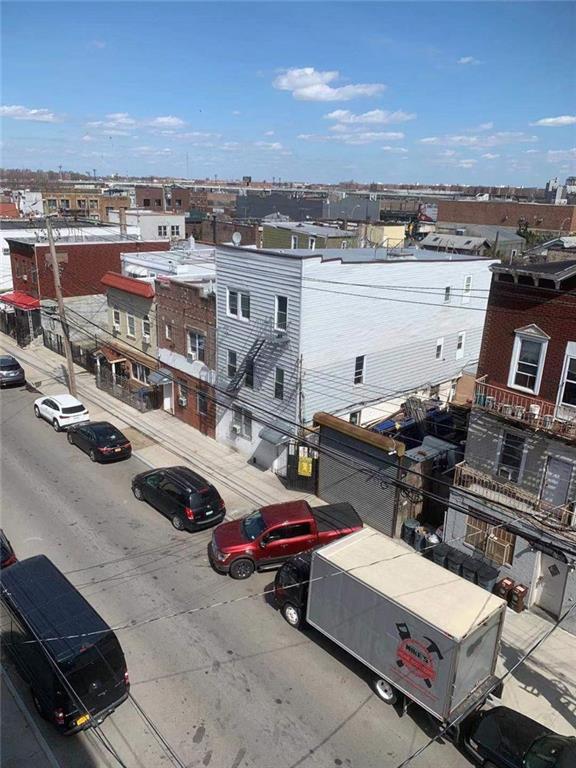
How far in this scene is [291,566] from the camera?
15062 mm

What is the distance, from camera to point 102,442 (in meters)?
23.8

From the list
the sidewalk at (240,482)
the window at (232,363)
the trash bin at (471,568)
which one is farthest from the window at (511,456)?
the window at (232,363)

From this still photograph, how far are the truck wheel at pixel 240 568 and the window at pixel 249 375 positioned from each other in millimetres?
9371

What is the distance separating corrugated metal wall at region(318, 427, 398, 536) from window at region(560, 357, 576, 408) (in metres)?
5.84

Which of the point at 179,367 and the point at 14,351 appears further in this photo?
the point at 14,351

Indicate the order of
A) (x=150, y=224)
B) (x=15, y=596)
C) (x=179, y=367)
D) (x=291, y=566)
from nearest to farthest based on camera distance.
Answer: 1. (x=15, y=596)
2. (x=291, y=566)
3. (x=179, y=367)
4. (x=150, y=224)

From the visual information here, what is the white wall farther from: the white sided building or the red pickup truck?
the red pickup truck

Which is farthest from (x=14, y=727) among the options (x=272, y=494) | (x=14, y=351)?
(x=14, y=351)

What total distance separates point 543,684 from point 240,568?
833 cm

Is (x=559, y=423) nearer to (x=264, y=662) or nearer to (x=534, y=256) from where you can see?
(x=534, y=256)

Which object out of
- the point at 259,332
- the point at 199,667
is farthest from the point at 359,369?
the point at 199,667

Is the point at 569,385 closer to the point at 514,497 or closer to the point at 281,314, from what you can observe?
the point at 514,497

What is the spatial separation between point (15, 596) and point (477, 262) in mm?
25567

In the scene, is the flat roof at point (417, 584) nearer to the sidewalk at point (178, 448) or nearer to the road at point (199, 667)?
the road at point (199, 667)
